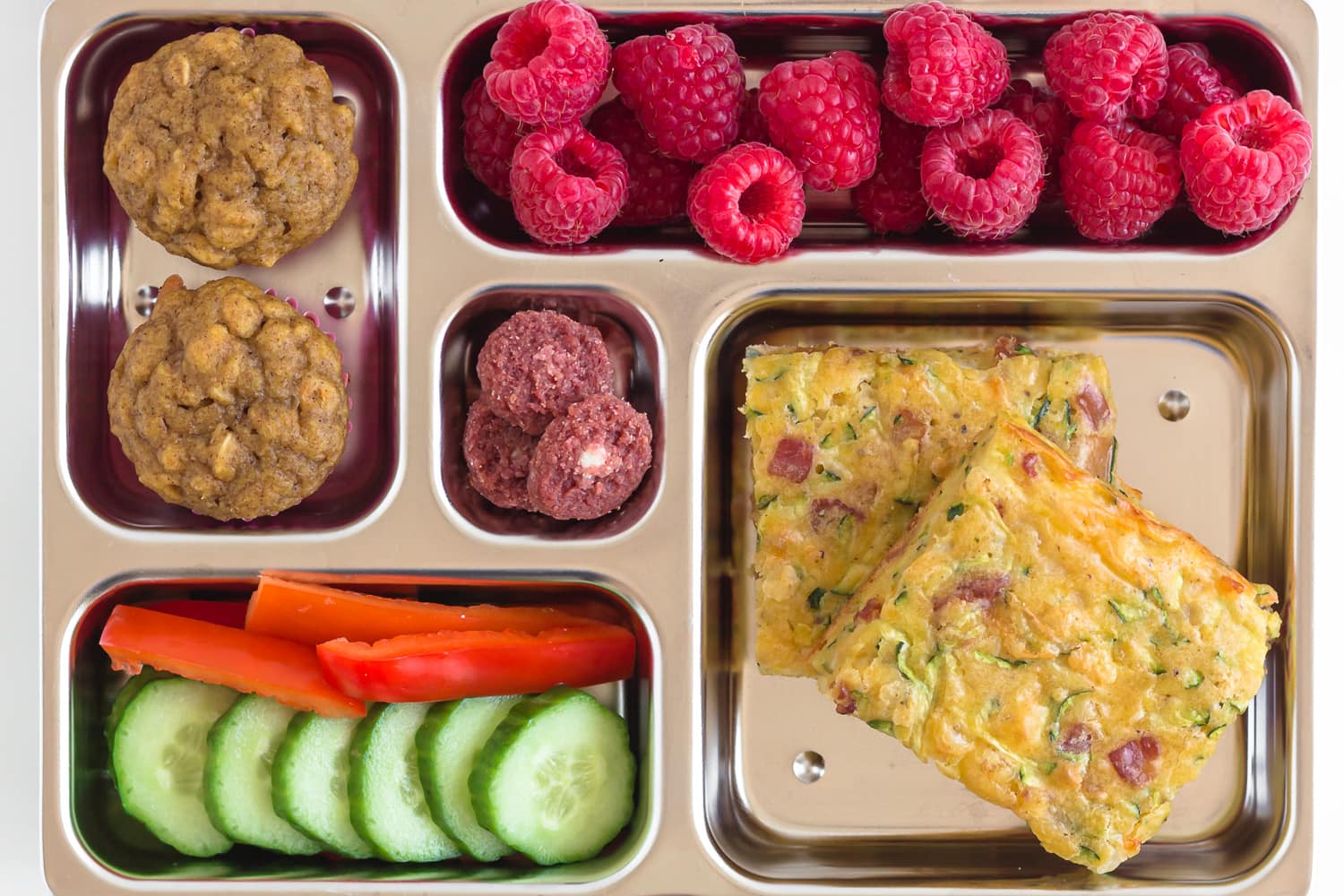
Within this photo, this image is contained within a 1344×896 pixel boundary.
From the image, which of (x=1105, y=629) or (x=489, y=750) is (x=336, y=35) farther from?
(x=1105, y=629)

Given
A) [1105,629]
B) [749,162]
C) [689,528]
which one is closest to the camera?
[1105,629]

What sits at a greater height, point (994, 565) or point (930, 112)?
point (930, 112)

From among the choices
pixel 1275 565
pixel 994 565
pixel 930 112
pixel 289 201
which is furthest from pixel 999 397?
pixel 289 201

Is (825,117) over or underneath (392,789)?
over

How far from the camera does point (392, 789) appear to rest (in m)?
2.01

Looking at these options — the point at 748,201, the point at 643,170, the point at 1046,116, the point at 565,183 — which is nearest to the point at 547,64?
the point at 565,183

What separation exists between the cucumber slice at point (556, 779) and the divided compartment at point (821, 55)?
89cm

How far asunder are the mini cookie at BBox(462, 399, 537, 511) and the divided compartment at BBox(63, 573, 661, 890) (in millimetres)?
168

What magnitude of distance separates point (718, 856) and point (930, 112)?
1.45m

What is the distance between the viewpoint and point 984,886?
2066 mm

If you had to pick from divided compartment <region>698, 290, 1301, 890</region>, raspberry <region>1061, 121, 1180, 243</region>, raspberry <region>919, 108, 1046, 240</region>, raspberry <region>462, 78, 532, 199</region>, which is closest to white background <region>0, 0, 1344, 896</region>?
divided compartment <region>698, 290, 1301, 890</region>

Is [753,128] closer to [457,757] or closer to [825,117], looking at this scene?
[825,117]

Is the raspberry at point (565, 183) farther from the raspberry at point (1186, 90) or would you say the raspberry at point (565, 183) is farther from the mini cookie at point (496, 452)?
the raspberry at point (1186, 90)

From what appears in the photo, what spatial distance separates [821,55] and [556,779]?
1.54 m
